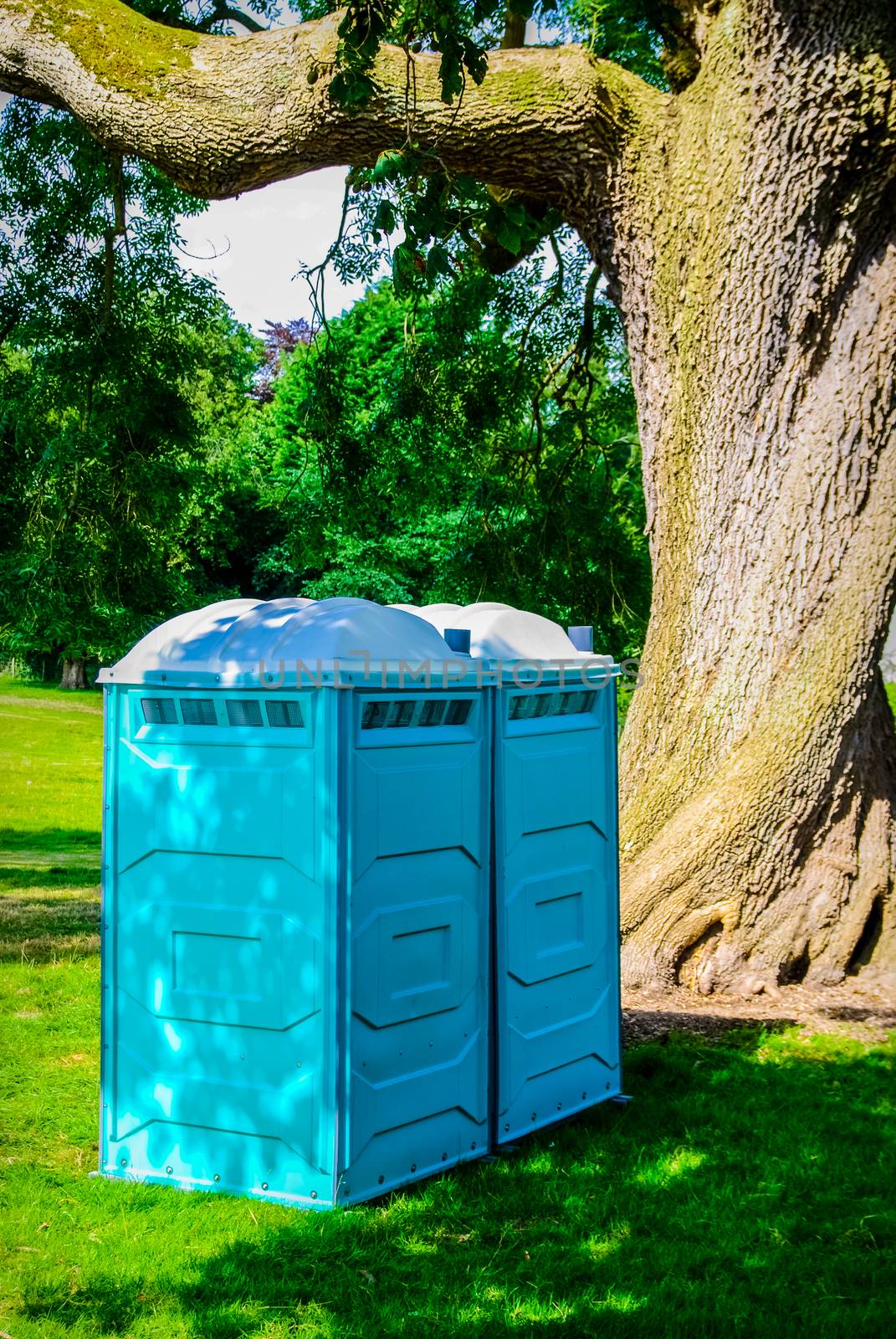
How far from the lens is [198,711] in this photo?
3.98 metres

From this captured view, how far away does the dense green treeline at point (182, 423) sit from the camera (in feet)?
34.3

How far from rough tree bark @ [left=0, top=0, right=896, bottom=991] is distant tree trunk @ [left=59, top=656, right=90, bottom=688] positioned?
1969cm

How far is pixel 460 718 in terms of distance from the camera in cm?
417

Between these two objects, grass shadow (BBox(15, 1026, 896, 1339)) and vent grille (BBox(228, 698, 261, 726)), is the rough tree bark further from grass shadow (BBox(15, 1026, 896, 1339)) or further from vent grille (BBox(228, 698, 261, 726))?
vent grille (BBox(228, 698, 261, 726))

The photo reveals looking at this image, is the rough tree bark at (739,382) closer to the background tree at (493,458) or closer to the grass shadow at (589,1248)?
the grass shadow at (589,1248)

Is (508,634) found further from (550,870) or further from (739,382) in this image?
(739,382)

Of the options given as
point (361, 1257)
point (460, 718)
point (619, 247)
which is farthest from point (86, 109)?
point (361, 1257)

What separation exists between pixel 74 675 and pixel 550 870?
22.6 meters

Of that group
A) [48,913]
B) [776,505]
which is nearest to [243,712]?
[776,505]

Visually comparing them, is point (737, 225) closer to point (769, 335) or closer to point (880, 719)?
point (769, 335)

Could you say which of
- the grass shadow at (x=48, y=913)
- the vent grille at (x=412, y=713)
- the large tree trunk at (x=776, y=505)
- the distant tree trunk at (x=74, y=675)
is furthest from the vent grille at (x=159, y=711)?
the distant tree trunk at (x=74, y=675)

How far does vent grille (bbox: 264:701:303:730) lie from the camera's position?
3.78m

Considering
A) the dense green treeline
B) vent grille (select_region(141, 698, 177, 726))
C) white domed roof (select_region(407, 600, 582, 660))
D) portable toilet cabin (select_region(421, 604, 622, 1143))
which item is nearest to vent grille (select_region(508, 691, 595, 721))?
portable toilet cabin (select_region(421, 604, 622, 1143))

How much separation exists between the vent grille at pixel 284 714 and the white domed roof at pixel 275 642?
10cm
